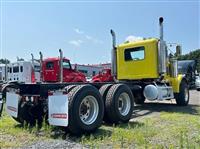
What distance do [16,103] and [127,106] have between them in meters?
2.79

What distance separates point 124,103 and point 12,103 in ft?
9.17

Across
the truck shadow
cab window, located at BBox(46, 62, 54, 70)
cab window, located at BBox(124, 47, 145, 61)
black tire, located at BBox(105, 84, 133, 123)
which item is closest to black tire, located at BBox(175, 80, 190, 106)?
the truck shadow

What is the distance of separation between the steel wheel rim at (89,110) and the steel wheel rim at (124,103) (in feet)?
4.41

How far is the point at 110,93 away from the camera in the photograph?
289 inches

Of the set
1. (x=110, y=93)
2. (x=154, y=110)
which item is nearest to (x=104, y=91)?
(x=110, y=93)

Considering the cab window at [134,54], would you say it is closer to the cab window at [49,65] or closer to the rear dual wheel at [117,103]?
the rear dual wheel at [117,103]

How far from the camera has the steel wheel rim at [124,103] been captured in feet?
25.2

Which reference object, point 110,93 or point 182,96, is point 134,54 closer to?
point 182,96

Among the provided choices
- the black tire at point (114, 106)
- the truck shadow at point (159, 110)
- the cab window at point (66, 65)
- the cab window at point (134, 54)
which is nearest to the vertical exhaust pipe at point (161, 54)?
the cab window at point (134, 54)

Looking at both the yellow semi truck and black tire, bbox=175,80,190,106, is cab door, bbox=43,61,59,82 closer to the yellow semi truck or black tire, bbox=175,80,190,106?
the yellow semi truck

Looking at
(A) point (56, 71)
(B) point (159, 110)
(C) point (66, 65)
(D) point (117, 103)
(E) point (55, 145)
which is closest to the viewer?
(E) point (55, 145)

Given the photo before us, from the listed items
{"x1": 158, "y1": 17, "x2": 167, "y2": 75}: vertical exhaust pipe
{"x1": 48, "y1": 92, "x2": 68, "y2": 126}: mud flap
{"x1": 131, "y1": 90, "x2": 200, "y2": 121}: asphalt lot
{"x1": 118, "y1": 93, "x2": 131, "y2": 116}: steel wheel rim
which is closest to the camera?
{"x1": 48, "y1": 92, "x2": 68, "y2": 126}: mud flap

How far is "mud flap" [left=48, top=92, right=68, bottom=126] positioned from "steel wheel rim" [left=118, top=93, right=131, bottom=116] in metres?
2.18

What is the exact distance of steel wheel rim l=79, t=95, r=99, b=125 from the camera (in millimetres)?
6206
